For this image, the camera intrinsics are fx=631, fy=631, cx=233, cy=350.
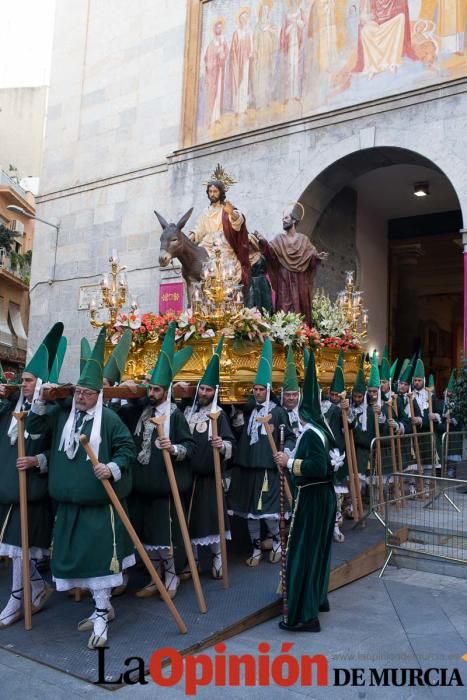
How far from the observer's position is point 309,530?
4973mm

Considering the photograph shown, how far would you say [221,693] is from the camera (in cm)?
394

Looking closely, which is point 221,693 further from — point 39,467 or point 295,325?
point 295,325

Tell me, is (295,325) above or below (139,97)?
below

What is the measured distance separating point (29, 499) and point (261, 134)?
12042 millimetres

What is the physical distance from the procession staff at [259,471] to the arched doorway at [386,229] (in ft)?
28.9

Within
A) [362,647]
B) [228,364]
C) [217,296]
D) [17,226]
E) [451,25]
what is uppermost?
[17,226]

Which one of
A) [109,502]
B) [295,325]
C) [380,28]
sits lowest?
[109,502]

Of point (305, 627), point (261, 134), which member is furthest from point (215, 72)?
point (305, 627)

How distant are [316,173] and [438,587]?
399 inches

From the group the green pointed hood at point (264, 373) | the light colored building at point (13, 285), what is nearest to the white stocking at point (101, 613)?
the green pointed hood at point (264, 373)

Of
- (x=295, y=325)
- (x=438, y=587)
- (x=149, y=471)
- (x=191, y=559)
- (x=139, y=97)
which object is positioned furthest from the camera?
(x=139, y=97)

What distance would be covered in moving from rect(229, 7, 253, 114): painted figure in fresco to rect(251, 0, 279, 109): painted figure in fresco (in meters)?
0.19

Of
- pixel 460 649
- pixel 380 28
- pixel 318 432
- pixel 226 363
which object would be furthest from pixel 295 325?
pixel 380 28

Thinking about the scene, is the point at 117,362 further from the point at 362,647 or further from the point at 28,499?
the point at 362,647
